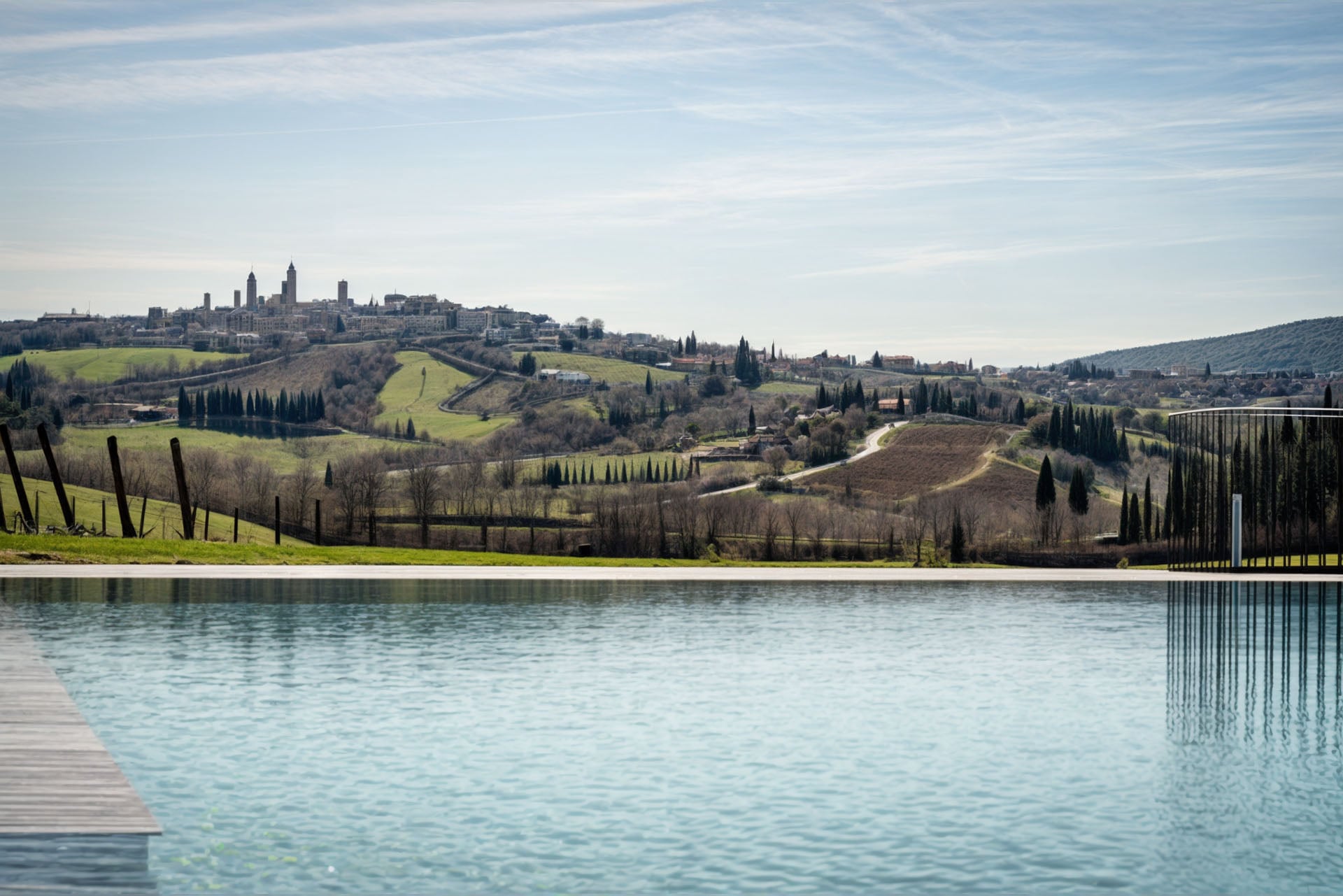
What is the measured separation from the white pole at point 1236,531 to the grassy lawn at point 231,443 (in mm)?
109106

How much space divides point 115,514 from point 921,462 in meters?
79.7

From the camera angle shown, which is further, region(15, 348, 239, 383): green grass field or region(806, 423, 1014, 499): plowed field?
region(15, 348, 239, 383): green grass field

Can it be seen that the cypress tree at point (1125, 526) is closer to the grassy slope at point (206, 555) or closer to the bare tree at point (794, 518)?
the bare tree at point (794, 518)

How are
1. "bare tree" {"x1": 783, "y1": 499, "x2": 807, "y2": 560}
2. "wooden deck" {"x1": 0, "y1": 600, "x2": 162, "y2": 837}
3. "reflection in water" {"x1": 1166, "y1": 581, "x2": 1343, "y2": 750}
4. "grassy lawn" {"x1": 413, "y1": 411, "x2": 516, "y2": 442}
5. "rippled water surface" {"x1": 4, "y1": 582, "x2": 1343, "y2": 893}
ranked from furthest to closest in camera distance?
"grassy lawn" {"x1": 413, "y1": 411, "x2": 516, "y2": 442}, "bare tree" {"x1": 783, "y1": 499, "x2": 807, "y2": 560}, "reflection in water" {"x1": 1166, "y1": 581, "x2": 1343, "y2": 750}, "rippled water surface" {"x1": 4, "y1": 582, "x2": 1343, "y2": 893}, "wooden deck" {"x1": 0, "y1": 600, "x2": 162, "y2": 837}

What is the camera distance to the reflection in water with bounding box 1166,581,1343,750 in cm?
1302

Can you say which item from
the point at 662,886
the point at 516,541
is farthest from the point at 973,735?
the point at 516,541

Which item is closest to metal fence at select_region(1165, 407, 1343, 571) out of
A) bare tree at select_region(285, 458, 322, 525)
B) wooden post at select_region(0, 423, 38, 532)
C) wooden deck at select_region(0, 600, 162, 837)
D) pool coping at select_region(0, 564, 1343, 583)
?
pool coping at select_region(0, 564, 1343, 583)

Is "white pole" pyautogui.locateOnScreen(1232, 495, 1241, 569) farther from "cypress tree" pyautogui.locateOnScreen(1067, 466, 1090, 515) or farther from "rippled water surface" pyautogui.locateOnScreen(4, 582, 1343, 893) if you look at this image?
"cypress tree" pyautogui.locateOnScreen(1067, 466, 1090, 515)

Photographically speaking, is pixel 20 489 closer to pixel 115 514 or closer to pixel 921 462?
pixel 115 514

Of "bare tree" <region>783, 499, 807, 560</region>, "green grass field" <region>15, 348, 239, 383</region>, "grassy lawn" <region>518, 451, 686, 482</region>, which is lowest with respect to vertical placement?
"bare tree" <region>783, 499, 807, 560</region>

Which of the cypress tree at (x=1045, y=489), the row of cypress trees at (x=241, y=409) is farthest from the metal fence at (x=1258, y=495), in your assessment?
the row of cypress trees at (x=241, y=409)

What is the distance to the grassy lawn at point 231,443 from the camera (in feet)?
435

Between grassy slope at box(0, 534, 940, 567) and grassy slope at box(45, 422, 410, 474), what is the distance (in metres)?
99.1

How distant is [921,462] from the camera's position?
408 ft
